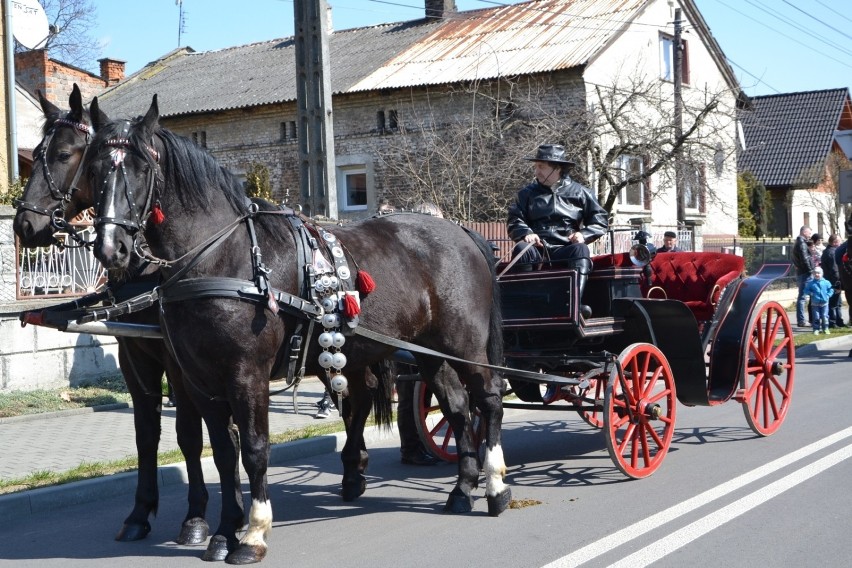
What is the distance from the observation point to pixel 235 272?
17.1 ft

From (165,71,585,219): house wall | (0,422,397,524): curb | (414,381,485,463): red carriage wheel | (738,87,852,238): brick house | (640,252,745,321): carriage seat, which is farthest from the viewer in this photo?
(738,87,852,238): brick house

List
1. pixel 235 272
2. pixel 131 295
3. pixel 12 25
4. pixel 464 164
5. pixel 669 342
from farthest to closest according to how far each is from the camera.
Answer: pixel 464 164, pixel 12 25, pixel 669 342, pixel 131 295, pixel 235 272

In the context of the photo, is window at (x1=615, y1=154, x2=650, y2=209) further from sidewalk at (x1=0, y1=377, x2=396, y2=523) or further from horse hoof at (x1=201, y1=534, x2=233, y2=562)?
horse hoof at (x1=201, y1=534, x2=233, y2=562)

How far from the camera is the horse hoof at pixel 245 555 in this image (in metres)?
5.14

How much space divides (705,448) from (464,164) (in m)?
13.6

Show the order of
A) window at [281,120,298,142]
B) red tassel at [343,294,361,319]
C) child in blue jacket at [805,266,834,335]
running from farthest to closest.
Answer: window at [281,120,298,142]
child in blue jacket at [805,266,834,335]
red tassel at [343,294,361,319]

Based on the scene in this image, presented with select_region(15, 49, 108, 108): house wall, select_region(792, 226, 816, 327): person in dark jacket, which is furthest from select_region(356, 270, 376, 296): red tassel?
select_region(15, 49, 108, 108): house wall

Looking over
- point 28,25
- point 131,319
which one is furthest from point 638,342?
point 28,25

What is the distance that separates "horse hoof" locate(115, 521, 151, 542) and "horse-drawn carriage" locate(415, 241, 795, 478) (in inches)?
98.1

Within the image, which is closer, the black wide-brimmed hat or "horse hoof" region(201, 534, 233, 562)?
"horse hoof" region(201, 534, 233, 562)

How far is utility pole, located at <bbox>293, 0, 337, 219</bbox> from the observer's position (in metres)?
11.7

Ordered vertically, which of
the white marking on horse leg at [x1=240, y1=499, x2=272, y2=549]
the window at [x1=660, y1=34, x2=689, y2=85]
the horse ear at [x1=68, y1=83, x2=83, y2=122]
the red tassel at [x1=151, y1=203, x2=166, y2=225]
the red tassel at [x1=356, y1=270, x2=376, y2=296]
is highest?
the window at [x1=660, y1=34, x2=689, y2=85]

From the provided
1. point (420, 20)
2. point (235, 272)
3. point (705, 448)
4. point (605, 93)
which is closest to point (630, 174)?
point (605, 93)

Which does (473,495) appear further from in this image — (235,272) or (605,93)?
(605,93)
